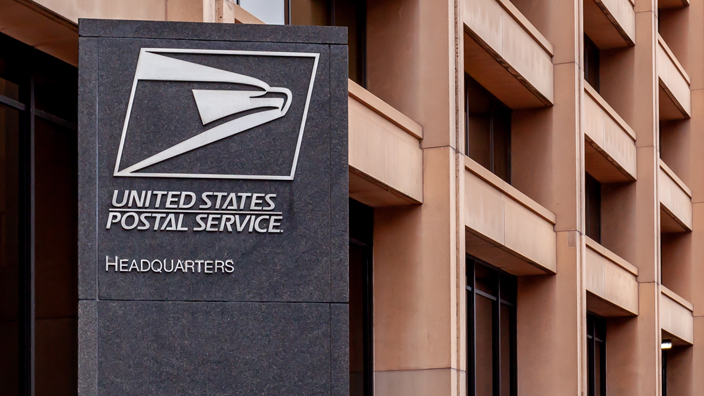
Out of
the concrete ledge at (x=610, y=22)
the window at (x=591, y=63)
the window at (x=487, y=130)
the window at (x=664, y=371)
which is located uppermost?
the concrete ledge at (x=610, y=22)

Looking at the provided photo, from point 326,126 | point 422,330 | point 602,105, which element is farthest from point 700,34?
point 326,126

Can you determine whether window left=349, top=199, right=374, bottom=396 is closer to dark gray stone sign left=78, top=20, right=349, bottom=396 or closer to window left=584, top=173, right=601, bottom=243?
dark gray stone sign left=78, top=20, right=349, bottom=396

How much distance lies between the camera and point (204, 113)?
852 centimetres

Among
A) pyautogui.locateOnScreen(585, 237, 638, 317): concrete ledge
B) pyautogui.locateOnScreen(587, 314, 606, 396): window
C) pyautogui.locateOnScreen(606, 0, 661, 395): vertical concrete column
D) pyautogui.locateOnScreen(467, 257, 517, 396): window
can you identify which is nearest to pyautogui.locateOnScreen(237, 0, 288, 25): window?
pyautogui.locateOnScreen(467, 257, 517, 396): window

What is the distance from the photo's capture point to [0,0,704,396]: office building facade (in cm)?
1163

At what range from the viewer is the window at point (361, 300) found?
59.0 ft

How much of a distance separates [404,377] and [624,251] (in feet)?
51.1

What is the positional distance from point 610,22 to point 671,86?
7.09 meters

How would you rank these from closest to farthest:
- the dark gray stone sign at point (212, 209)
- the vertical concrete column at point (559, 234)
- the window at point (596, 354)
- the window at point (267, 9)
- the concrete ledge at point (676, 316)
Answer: the dark gray stone sign at point (212, 209) < the window at point (267, 9) < the vertical concrete column at point (559, 234) < the window at point (596, 354) < the concrete ledge at point (676, 316)

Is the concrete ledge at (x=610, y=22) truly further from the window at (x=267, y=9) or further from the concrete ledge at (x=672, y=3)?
the window at (x=267, y=9)

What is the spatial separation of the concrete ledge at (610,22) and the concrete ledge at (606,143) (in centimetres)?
250

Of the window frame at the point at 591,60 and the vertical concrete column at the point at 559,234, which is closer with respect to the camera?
the vertical concrete column at the point at 559,234

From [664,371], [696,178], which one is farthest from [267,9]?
[664,371]

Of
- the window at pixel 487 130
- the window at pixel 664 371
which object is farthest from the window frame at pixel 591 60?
the window at pixel 664 371
